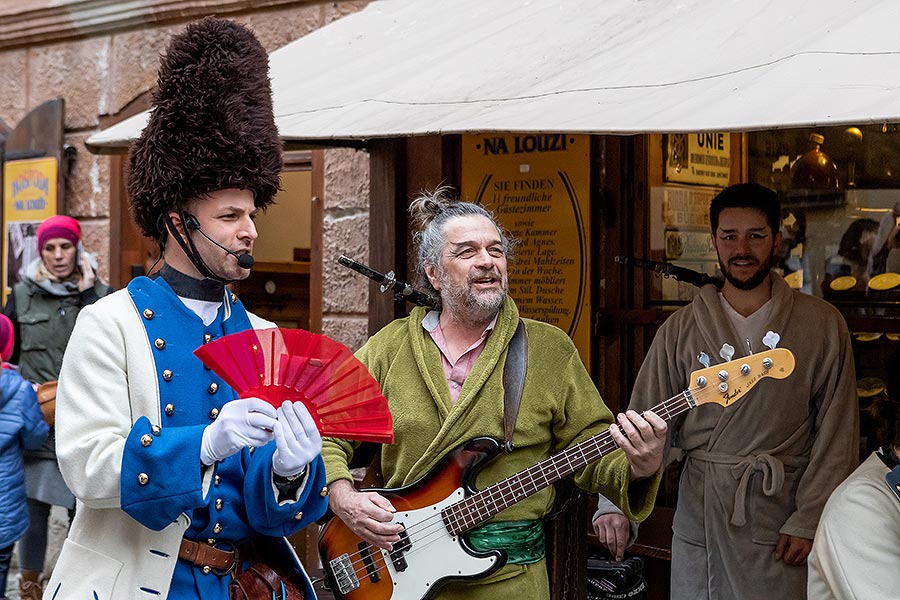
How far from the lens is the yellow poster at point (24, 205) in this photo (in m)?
7.83

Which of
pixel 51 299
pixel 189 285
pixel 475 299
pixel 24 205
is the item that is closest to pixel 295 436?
pixel 189 285

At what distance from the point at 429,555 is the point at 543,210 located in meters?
2.34

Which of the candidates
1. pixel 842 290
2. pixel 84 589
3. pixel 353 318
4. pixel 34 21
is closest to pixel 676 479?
pixel 842 290

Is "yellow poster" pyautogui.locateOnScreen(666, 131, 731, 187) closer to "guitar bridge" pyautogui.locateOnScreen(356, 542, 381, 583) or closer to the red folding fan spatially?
"guitar bridge" pyautogui.locateOnScreen(356, 542, 381, 583)

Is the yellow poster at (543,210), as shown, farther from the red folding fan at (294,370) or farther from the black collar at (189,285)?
the red folding fan at (294,370)

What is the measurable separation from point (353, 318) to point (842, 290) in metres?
2.40

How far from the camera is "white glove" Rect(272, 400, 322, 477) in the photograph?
2572 millimetres

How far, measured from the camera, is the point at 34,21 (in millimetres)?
8227

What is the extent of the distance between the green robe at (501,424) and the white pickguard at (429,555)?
0.04 metres

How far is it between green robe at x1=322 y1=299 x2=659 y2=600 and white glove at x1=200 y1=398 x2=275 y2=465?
1.03 m

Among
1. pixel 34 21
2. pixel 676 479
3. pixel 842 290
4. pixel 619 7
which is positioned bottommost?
pixel 676 479

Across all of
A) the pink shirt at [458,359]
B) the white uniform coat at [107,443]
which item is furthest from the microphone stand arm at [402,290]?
the white uniform coat at [107,443]

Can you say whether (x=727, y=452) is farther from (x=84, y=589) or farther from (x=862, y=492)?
(x=84, y=589)

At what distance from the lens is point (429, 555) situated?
355cm
